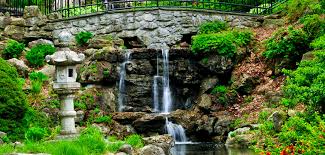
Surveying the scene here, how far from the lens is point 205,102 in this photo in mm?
16297

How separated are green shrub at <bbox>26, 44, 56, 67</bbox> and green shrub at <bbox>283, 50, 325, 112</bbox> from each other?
31.8 feet

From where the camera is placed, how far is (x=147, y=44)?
18891mm

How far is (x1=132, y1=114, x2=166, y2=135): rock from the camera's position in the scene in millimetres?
15273

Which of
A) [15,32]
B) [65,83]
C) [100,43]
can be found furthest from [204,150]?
[15,32]

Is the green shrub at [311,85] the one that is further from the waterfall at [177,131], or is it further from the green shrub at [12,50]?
the green shrub at [12,50]

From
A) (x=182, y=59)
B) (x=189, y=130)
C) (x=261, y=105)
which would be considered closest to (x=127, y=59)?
(x=182, y=59)

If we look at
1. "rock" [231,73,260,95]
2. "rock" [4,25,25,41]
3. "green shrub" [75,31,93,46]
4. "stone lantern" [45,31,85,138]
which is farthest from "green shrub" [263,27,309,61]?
"rock" [4,25,25,41]

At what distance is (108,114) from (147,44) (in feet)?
13.3

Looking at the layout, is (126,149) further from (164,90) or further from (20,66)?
(20,66)

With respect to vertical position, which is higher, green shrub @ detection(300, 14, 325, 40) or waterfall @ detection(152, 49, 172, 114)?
green shrub @ detection(300, 14, 325, 40)

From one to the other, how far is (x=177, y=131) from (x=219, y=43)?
3.23 metres

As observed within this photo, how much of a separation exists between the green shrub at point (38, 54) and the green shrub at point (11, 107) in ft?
18.6

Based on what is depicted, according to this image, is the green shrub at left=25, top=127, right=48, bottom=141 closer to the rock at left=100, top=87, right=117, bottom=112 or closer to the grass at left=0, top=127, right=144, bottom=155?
the grass at left=0, top=127, right=144, bottom=155

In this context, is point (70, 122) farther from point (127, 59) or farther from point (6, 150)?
point (127, 59)
